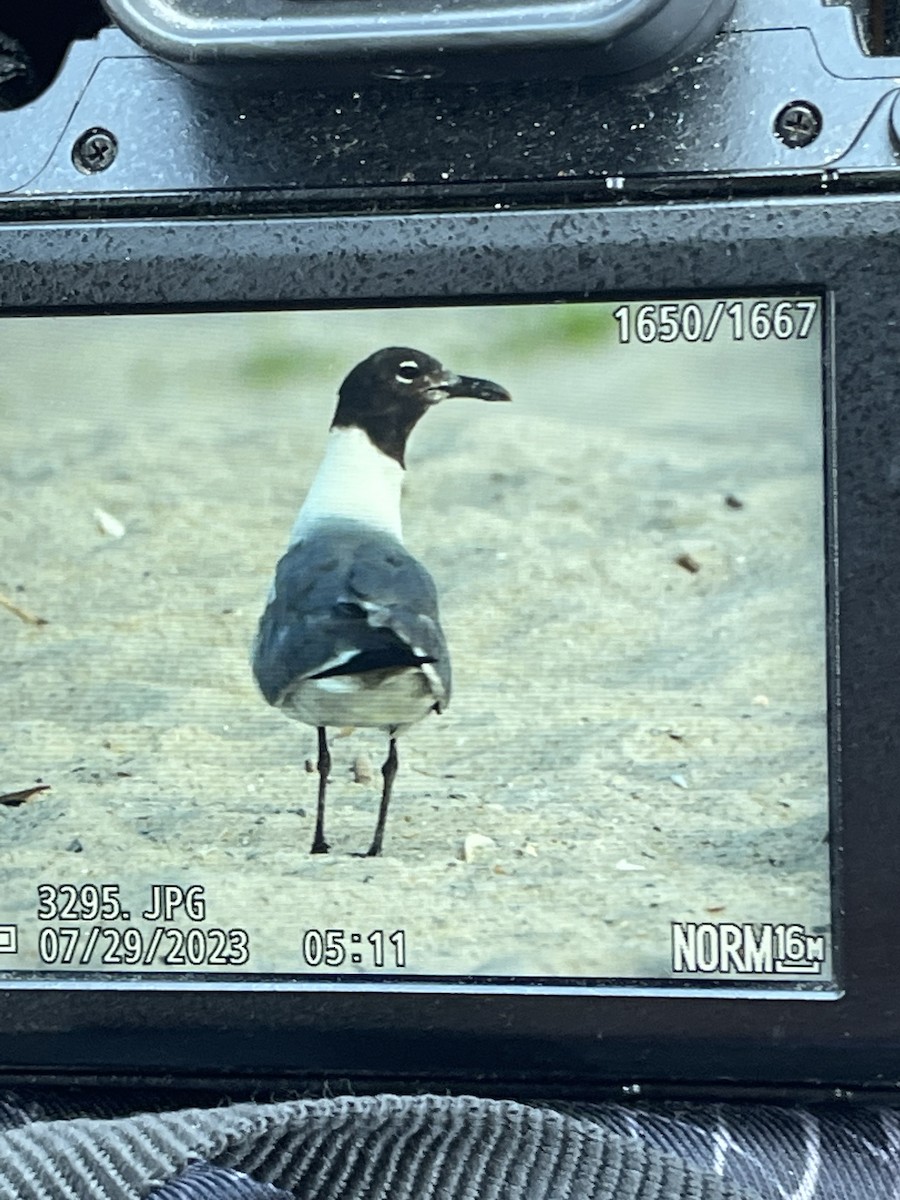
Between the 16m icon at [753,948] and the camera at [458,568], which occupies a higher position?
the camera at [458,568]

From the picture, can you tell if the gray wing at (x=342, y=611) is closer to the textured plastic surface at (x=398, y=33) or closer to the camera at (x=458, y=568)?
the camera at (x=458, y=568)

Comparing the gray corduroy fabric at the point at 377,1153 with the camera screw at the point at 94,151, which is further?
the camera screw at the point at 94,151

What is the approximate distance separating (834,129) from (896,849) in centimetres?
35

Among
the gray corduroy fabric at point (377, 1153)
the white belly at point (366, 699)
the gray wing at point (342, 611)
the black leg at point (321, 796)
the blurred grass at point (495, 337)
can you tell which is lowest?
the gray corduroy fabric at point (377, 1153)

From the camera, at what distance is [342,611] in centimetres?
75

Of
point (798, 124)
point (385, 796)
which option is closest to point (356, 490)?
point (385, 796)

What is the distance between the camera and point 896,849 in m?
0.71

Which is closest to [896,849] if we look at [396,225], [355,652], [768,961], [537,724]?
[768,961]

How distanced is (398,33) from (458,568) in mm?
256

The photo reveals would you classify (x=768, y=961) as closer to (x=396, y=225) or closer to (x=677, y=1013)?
(x=677, y=1013)

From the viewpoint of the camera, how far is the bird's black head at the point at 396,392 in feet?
2.42

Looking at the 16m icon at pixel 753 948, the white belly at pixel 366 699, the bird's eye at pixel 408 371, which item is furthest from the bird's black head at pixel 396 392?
the 16m icon at pixel 753 948

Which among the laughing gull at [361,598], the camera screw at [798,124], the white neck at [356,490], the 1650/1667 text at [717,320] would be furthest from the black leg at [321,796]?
the camera screw at [798,124]

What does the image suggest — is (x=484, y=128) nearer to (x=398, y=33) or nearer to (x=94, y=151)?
(x=398, y=33)
